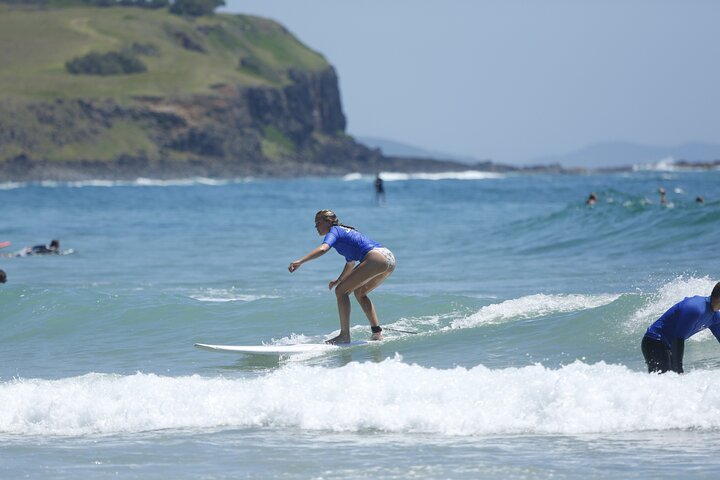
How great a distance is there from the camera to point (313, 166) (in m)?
174

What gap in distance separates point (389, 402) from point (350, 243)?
9.96 feet

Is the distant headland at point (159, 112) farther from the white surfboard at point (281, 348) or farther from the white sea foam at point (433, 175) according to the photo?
the white surfboard at point (281, 348)

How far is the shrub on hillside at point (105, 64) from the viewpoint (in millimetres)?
177250

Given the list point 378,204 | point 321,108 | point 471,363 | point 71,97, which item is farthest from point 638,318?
point 321,108

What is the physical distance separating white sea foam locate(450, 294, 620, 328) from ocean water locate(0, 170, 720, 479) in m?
0.06

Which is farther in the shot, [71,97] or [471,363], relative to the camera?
[71,97]

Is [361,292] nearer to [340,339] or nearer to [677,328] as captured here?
[340,339]

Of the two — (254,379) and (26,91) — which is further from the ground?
(26,91)

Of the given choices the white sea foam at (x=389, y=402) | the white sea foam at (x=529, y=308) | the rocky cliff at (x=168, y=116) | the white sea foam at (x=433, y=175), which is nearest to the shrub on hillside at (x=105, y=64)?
the rocky cliff at (x=168, y=116)

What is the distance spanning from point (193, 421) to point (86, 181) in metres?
134

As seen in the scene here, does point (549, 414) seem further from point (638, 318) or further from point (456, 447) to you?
point (638, 318)

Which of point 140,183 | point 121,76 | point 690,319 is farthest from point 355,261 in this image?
point 121,76

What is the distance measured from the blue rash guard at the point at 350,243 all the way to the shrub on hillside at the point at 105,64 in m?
170

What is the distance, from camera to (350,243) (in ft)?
43.2
